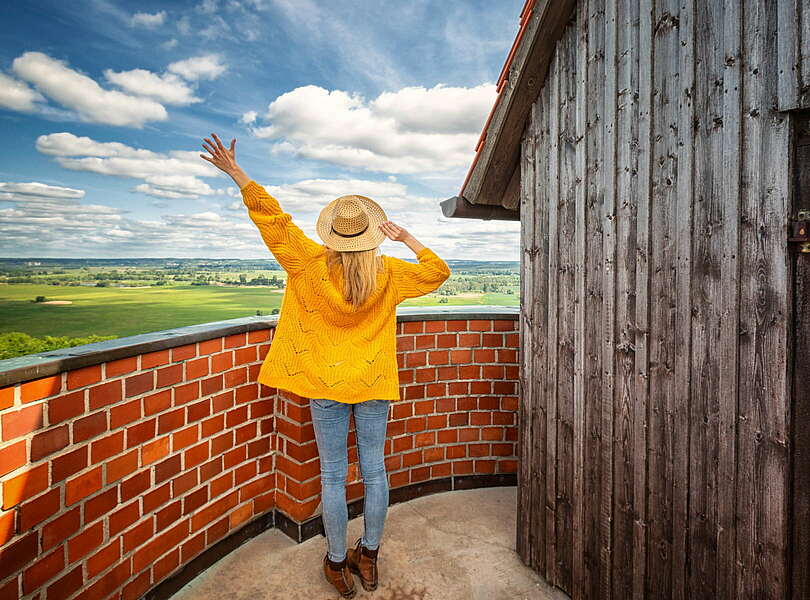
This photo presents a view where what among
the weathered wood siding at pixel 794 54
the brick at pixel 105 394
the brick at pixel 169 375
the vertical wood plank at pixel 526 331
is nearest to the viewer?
the weathered wood siding at pixel 794 54

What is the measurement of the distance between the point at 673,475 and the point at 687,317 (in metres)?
Answer: 0.65

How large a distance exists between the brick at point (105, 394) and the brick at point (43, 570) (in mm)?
561

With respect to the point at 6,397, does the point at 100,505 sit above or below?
below

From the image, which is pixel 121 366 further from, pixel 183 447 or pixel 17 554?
pixel 17 554

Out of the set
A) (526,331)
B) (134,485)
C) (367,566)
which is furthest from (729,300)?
(134,485)

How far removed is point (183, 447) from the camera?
230cm

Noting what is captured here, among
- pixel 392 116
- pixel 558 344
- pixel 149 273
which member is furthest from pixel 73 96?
pixel 392 116

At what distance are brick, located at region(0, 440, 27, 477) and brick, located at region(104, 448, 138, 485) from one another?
0.41 meters

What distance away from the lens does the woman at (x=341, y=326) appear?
2.03m

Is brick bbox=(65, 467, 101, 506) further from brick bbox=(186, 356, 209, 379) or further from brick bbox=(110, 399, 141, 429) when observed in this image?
brick bbox=(186, 356, 209, 379)

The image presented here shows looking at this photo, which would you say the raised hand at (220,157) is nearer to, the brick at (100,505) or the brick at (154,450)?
the brick at (154,450)

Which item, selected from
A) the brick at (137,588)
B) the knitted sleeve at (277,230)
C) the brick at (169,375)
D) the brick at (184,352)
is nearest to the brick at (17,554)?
the brick at (137,588)

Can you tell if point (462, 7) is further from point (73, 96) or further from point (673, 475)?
point (673, 475)

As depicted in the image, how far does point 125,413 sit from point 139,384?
14 cm
